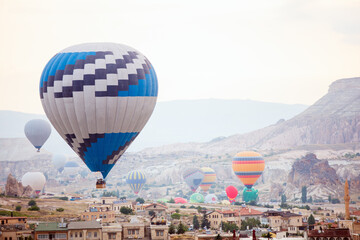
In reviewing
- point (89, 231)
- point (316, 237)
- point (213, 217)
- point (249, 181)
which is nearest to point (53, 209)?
point (213, 217)

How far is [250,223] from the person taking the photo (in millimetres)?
106938

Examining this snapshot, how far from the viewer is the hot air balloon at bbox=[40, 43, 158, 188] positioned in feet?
223

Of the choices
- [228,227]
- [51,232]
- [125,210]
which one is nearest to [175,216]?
[125,210]

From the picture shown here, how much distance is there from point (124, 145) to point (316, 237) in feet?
79.6

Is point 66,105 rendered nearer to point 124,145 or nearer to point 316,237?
point 124,145

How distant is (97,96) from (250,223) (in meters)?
44.6

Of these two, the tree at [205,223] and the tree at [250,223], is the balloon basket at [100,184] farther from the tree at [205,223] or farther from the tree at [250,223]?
the tree at [205,223]

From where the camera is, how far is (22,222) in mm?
88438

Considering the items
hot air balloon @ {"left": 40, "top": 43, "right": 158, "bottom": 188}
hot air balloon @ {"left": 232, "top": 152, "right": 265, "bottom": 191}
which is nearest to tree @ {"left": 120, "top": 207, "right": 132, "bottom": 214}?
hot air balloon @ {"left": 40, "top": 43, "right": 158, "bottom": 188}

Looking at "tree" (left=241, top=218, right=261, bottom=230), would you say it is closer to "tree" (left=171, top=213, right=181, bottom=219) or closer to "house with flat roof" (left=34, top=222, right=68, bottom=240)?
"tree" (left=171, top=213, right=181, bottom=219)

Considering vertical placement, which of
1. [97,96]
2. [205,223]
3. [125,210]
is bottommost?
[205,223]

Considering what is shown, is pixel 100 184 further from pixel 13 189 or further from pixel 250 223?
pixel 13 189

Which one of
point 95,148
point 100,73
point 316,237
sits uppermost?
point 100,73

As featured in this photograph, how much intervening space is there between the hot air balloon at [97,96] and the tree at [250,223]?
119ft
